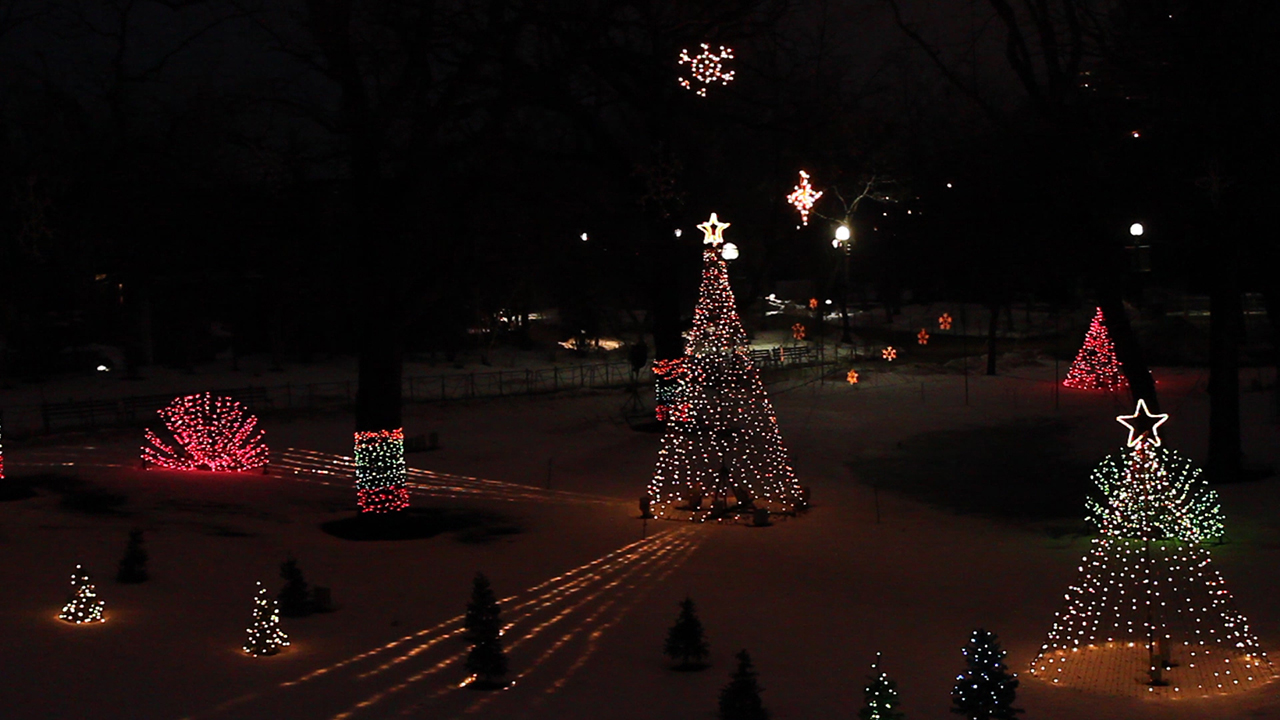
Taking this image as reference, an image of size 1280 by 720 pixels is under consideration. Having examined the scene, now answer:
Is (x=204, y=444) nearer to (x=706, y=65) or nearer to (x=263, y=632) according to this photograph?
(x=706, y=65)

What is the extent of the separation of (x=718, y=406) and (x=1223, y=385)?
8.99m

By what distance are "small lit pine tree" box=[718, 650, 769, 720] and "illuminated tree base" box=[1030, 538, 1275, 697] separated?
3201 mm

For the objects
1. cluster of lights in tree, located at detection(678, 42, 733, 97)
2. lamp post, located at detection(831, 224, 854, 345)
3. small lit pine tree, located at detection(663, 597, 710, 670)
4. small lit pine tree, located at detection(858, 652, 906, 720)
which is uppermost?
cluster of lights in tree, located at detection(678, 42, 733, 97)

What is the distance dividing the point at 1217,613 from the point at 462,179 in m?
11.5

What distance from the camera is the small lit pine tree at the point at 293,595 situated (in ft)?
39.7

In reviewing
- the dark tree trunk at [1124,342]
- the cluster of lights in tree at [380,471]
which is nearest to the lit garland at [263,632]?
the cluster of lights in tree at [380,471]

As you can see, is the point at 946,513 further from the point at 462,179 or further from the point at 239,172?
the point at 239,172

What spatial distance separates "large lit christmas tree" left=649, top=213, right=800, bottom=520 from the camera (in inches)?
794

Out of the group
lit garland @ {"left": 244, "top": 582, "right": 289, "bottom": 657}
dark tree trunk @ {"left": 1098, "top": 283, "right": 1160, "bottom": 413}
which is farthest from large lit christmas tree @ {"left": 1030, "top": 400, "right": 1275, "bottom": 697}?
dark tree trunk @ {"left": 1098, "top": 283, "right": 1160, "bottom": 413}

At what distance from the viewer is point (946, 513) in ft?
69.4

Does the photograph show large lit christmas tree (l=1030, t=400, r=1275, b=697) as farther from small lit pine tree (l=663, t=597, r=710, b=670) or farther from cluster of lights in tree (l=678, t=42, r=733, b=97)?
cluster of lights in tree (l=678, t=42, r=733, b=97)

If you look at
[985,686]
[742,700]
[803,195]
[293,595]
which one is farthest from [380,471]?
[803,195]

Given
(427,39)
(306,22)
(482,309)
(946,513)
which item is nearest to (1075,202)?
(946,513)

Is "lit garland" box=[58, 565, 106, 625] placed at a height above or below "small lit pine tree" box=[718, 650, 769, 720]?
above
